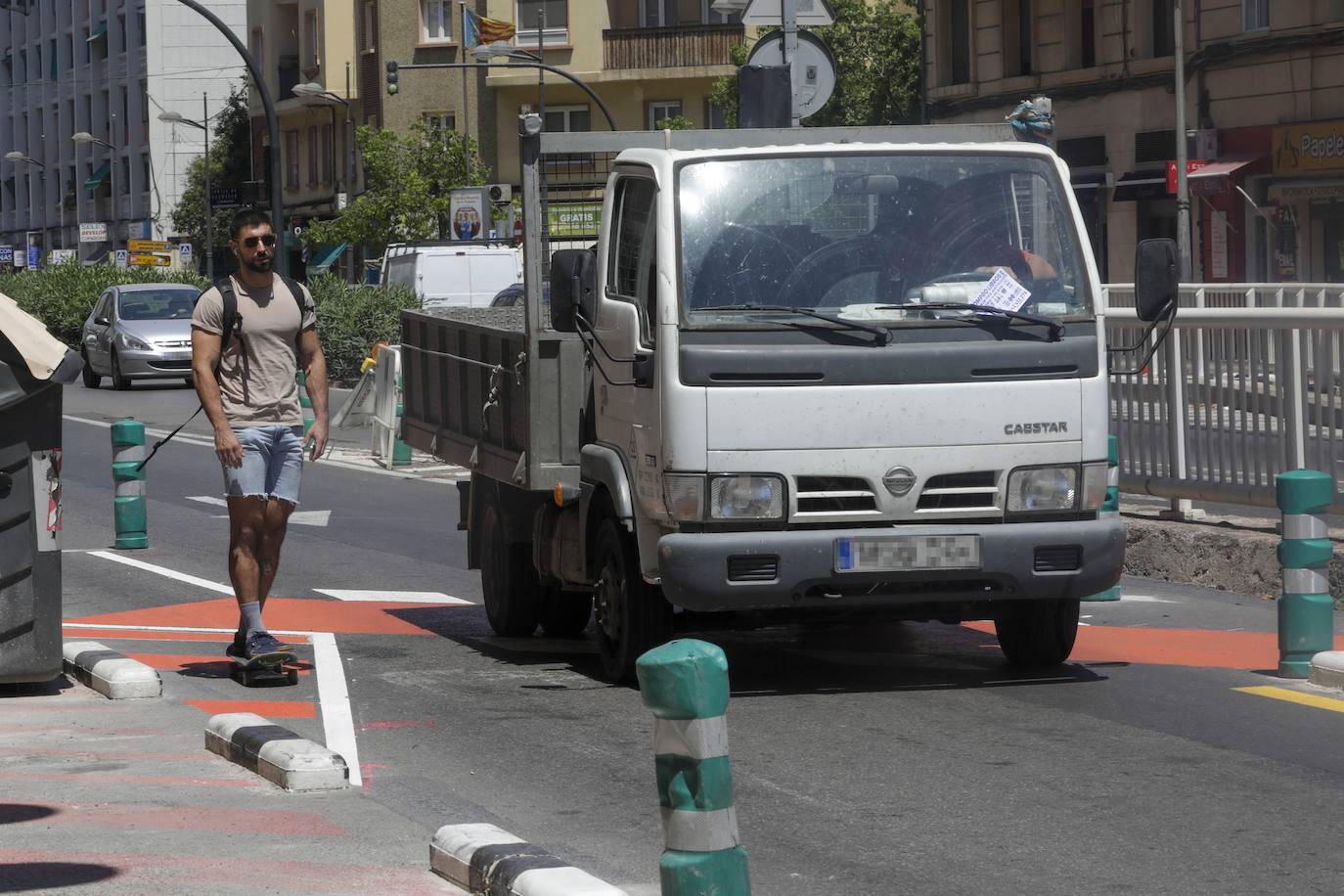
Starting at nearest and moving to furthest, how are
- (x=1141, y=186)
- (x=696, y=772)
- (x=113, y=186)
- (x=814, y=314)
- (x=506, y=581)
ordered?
(x=696, y=772) → (x=814, y=314) → (x=506, y=581) → (x=1141, y=186) → (x=113, y=186)

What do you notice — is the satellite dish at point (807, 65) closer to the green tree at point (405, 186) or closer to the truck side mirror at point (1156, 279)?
the truck side mirror at point (1156, 279)

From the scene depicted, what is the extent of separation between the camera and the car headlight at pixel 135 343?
119 feet

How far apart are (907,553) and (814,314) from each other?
0.95 metres

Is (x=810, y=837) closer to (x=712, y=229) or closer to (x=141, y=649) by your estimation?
(x=712, y=229)

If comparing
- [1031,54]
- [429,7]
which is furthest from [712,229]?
[429,7]

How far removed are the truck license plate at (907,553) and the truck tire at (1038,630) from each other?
0.87 metres

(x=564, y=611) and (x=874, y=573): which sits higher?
(x=874, y=573)

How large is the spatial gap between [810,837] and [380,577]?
783 cm

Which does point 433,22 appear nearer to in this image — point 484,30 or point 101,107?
point 484,30

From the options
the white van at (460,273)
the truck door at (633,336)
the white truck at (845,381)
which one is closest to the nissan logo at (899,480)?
the white truck at (845,381)

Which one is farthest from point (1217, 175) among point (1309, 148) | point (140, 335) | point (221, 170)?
point (221, 170)

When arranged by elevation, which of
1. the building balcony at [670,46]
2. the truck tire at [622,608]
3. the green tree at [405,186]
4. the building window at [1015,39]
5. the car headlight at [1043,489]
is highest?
the building balcony at [670,46]

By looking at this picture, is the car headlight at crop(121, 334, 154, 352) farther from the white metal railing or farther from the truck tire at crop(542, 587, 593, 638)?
the truck tire at crop(542, 587, 593, 638)

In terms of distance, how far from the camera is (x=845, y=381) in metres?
8.71
